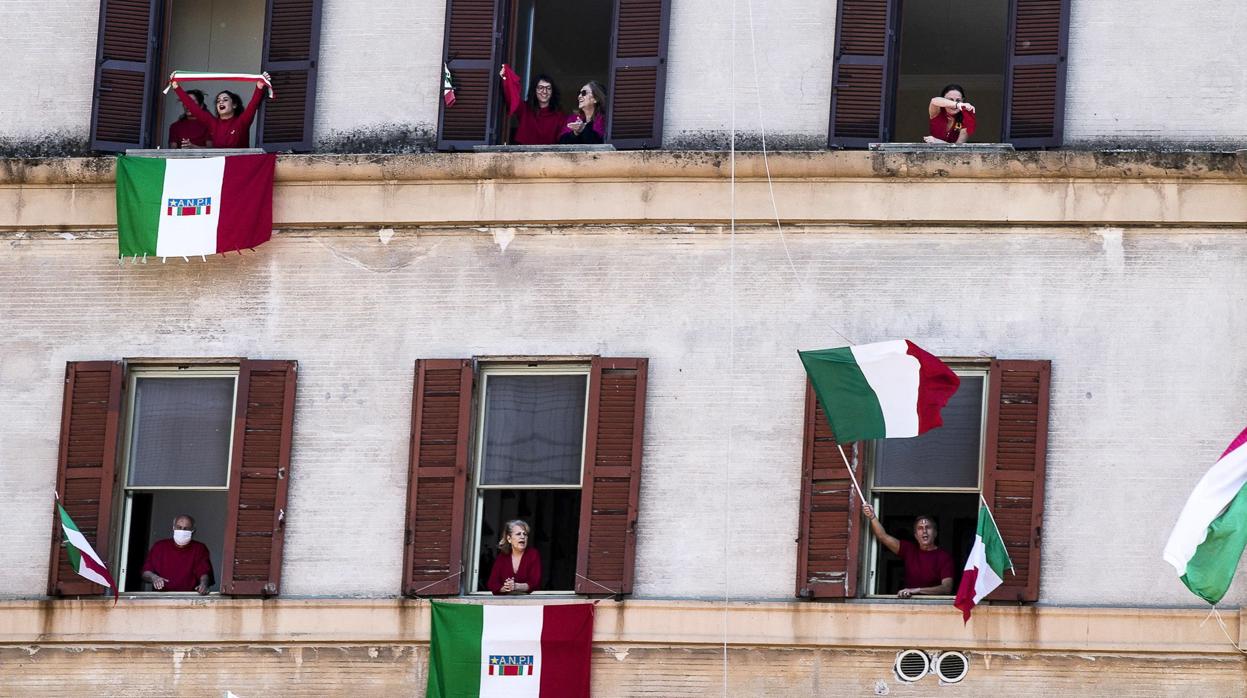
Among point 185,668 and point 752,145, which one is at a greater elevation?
point 752,145

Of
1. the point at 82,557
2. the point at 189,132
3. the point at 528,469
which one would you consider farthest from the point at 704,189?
the point at 82,557

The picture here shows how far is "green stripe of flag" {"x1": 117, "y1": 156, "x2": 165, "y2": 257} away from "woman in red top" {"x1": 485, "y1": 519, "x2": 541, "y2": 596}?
150 inches

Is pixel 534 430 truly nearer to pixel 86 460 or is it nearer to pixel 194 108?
pixel 86 460

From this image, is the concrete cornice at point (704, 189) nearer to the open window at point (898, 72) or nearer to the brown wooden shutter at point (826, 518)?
the open window at point (898, 72)

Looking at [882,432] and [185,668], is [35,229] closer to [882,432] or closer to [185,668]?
[185,668]

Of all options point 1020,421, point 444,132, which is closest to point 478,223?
point 444,132

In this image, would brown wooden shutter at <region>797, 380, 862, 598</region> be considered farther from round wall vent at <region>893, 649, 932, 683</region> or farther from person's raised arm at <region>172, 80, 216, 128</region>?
person's raised arm at <region>172, 80, 216, 128</region>

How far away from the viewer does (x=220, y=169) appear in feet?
94.9

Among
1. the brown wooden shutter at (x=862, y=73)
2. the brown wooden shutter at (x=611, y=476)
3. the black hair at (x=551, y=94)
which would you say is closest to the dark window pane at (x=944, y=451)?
the brown wooden shutter at (x=611, y=476)

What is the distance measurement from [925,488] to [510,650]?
3.48m

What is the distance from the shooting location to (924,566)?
1077 inches

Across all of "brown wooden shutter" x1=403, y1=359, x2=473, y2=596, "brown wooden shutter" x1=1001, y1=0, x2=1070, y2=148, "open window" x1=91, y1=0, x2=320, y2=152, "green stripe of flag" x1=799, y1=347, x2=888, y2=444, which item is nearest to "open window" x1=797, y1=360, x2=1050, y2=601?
"green stripe of flag" x1=799, y1=347, x2=888, y2=444

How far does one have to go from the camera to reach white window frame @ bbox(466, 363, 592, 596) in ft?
92.0

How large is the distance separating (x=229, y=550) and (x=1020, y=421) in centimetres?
635
